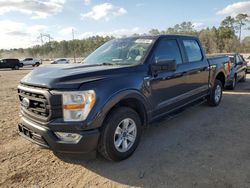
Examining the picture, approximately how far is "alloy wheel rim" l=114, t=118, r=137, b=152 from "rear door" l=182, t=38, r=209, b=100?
199cm

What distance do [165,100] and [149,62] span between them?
0.83 meters

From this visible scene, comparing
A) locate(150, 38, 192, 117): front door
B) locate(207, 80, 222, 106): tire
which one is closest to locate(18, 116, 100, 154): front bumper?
locate(150, 38, 192, 117): front door

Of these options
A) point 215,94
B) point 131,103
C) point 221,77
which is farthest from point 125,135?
point 221,77

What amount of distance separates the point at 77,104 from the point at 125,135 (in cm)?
102

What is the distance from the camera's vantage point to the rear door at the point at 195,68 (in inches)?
192

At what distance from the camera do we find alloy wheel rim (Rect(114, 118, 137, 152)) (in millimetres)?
3311

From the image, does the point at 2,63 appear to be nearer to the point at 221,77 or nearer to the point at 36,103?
the point at 221,77

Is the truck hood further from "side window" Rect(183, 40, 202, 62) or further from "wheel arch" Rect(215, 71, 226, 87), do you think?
"wheel arch" Rect(215, 71, 226, 87)

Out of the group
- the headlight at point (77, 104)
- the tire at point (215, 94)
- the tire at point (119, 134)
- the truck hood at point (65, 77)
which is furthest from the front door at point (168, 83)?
the tire at point (215, 94)

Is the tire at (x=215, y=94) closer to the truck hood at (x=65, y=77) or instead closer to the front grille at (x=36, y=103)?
the truck hood at (x=65, y=77)

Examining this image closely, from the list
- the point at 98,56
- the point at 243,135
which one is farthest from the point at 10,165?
the point at 243,135

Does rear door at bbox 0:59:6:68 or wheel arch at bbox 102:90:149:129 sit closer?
wheel arch at bbox 102:90:149:129

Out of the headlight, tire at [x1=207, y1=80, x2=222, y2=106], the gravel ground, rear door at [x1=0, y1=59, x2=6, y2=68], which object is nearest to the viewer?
the headlight

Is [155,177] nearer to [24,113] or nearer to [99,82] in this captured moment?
[99,82]
